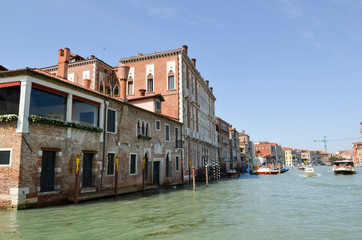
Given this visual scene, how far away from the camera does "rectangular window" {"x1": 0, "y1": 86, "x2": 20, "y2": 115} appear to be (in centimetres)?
1204

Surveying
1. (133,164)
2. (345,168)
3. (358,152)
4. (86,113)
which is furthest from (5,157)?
(358,152)

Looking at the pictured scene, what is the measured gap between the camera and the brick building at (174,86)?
89.5ft

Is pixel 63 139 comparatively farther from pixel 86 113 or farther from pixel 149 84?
pixel 149 84

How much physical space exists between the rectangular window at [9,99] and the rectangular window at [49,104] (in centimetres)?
77

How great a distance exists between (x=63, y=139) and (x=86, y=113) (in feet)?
10.2

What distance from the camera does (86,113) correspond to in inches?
611

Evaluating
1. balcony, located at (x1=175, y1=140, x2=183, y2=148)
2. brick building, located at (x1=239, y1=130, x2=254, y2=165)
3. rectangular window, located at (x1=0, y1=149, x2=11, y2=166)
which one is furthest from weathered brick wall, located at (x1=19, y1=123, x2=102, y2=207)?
brick building, located at (x1=239, y1=130, x2=254, y2=165)

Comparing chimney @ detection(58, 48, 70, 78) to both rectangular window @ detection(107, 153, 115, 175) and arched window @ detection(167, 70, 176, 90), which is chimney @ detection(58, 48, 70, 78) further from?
arched window @ detection(167, 70, 176, 90)

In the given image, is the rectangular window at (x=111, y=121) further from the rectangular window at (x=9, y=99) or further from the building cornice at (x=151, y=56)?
the building cornice at (x=151, y=56)

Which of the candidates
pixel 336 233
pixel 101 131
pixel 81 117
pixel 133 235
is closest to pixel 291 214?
pixel 336 233

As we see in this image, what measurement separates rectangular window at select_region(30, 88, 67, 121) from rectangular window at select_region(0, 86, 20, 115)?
77cm

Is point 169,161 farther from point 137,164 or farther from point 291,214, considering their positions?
point 291,214

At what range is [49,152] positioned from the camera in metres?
12.2

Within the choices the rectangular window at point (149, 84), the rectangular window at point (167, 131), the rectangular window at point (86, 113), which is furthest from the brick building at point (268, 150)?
the rectangular window at point (86, 113)
